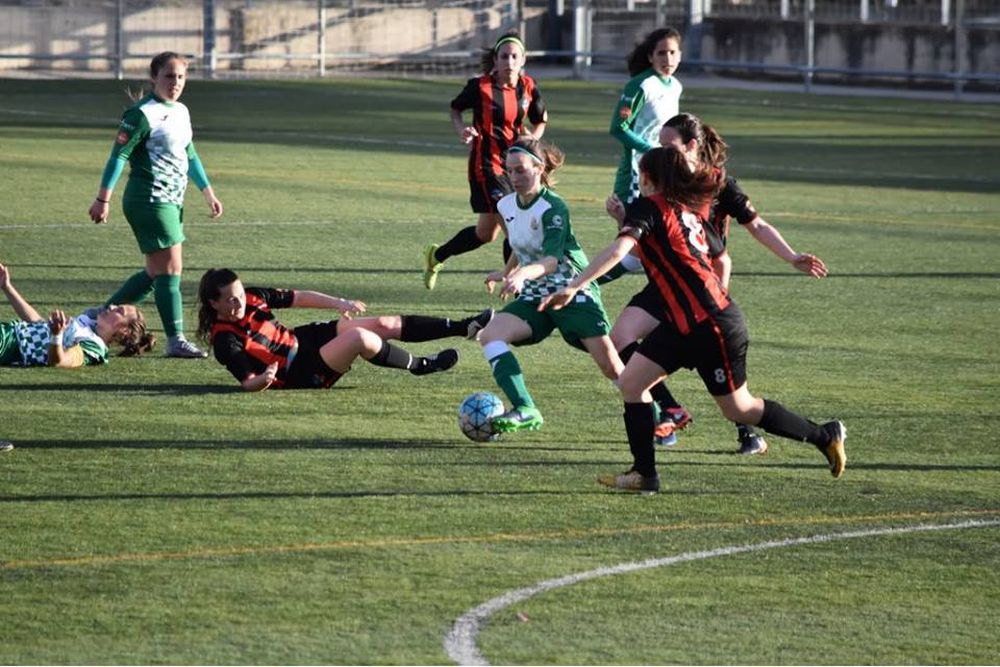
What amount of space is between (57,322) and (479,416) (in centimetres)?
311

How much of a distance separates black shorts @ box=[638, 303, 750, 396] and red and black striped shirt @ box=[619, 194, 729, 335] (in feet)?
0.15

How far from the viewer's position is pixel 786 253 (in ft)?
31.3

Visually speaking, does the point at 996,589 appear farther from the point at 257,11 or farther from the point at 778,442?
the point at 257,11

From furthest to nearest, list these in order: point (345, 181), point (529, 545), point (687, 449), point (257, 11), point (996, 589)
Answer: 1. point (257, 11)
2. point (345, 181)
3. point (687, 449)
4. point (529, 545)
5. point (996, 589)

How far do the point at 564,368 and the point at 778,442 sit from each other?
2323mm

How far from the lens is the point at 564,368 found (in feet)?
40.7

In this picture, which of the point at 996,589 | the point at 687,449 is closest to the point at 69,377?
the point at 687,449

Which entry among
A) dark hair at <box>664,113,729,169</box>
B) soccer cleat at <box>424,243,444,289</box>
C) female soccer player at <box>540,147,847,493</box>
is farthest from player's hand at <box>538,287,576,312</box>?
soccer cleat at <box>424,243,444,289</box>

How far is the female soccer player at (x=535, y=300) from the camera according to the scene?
33.5 ft

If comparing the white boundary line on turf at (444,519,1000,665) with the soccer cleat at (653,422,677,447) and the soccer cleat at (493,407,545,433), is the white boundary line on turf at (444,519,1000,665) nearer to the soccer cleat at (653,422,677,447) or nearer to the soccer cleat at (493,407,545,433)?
the soccer cleat at (653,422,677,447)

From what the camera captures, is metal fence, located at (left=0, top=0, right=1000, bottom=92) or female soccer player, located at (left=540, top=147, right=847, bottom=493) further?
metal fence, located at (left=0, top=0, right=1000, bottom=92)

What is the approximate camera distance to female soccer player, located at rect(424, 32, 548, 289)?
15320 mm

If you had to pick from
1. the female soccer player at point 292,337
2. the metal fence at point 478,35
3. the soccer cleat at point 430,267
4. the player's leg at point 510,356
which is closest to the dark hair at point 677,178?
the player's leg at point 510,356

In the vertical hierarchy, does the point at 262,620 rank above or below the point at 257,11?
below
